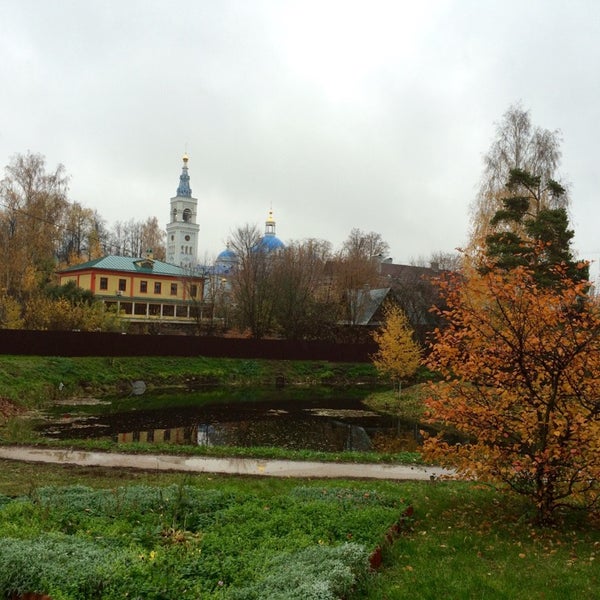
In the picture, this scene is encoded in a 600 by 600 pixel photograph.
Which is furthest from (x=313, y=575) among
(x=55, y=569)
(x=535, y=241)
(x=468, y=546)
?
(x=535, y=241)

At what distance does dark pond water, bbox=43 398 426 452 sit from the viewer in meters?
18.8

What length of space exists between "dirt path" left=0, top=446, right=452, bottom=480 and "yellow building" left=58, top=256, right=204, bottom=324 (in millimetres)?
37864

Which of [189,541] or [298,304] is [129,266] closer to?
[298,304]

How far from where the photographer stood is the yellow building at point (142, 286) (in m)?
53.7

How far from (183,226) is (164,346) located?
160ft

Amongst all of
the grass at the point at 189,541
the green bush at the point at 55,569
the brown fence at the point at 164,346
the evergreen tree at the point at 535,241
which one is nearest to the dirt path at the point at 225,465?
the grass at the point at 189,541

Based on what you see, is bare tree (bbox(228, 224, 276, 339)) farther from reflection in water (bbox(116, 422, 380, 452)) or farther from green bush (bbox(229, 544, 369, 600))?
green bush (bbox(229, 544, 369, 600))

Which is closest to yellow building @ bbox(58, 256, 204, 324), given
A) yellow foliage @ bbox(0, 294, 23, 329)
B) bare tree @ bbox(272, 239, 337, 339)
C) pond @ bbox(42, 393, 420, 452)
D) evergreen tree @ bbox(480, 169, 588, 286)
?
bare tree @ bbox(272, 239, 337, 339)

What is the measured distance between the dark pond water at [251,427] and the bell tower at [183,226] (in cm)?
5840

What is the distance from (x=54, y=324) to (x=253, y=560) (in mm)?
32666

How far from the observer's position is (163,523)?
6.89 m

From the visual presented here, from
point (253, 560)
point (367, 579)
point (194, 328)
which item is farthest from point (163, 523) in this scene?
point (194, 328)

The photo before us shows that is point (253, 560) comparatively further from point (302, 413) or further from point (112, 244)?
point (112, 244)

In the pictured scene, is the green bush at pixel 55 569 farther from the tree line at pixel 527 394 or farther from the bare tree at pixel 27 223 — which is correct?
the bare tree at pixel 27 223
